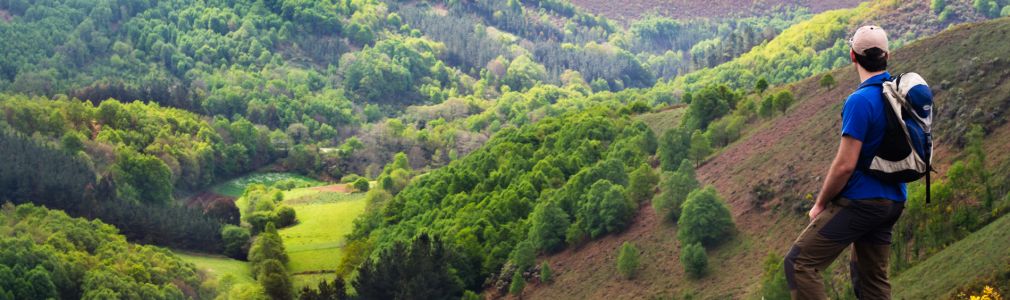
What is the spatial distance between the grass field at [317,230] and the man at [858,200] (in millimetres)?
73854

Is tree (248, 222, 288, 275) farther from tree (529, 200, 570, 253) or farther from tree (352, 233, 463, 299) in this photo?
tree (529, 200, 570, 253)

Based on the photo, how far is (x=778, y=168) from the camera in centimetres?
5331

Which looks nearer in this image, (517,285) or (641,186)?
(517,285)

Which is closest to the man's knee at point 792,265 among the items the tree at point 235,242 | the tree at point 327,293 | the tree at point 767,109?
the tree at point 327,293

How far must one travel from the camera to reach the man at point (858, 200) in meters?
11.9

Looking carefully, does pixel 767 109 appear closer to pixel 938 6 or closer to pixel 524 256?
pixel 524 256

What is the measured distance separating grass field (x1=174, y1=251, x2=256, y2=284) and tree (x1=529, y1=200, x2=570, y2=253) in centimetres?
2963

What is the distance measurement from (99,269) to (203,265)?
1478 cm

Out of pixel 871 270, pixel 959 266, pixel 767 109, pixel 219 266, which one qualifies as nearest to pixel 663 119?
pixel 767 109

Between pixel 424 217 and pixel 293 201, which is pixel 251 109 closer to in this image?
pixel 293 201

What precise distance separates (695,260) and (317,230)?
6437 cm

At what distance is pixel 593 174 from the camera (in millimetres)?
69375

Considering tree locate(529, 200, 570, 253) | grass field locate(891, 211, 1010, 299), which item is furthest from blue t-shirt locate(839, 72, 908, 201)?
tree locate(529, 200, 570, 253)

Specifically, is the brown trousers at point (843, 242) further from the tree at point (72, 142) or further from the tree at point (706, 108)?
the tree at point (72, 142)
